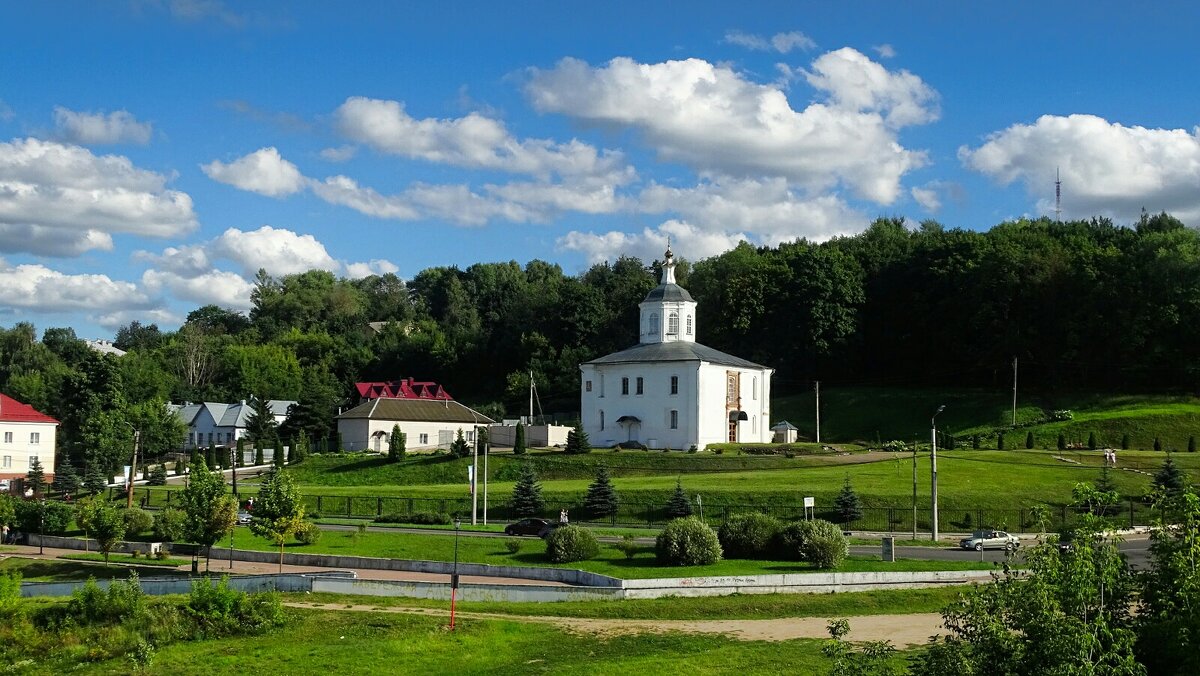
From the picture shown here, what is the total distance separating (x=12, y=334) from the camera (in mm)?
139500

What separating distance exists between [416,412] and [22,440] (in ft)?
85.2

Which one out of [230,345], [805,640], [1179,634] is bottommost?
[805,640]

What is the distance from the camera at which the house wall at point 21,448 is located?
7750 cm

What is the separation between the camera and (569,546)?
123ft

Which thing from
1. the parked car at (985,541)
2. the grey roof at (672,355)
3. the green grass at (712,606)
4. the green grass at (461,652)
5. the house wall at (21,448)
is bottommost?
the green grass at (461,652)

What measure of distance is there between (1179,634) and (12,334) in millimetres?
145971

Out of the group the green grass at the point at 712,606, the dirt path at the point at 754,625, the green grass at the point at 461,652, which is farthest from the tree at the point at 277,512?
the green grass at the point at 461,652

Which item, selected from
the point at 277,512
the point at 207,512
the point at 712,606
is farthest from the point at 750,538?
the point at 207,512

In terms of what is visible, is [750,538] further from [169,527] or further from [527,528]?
[169,527]

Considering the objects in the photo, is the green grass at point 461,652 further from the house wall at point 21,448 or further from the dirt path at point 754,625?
the house wall at point 21,448

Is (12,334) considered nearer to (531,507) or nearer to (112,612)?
(531,507)

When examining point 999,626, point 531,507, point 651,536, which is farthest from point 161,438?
point 999,626

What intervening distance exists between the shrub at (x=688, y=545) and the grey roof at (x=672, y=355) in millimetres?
36436

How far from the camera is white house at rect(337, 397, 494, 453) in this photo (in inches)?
3223
